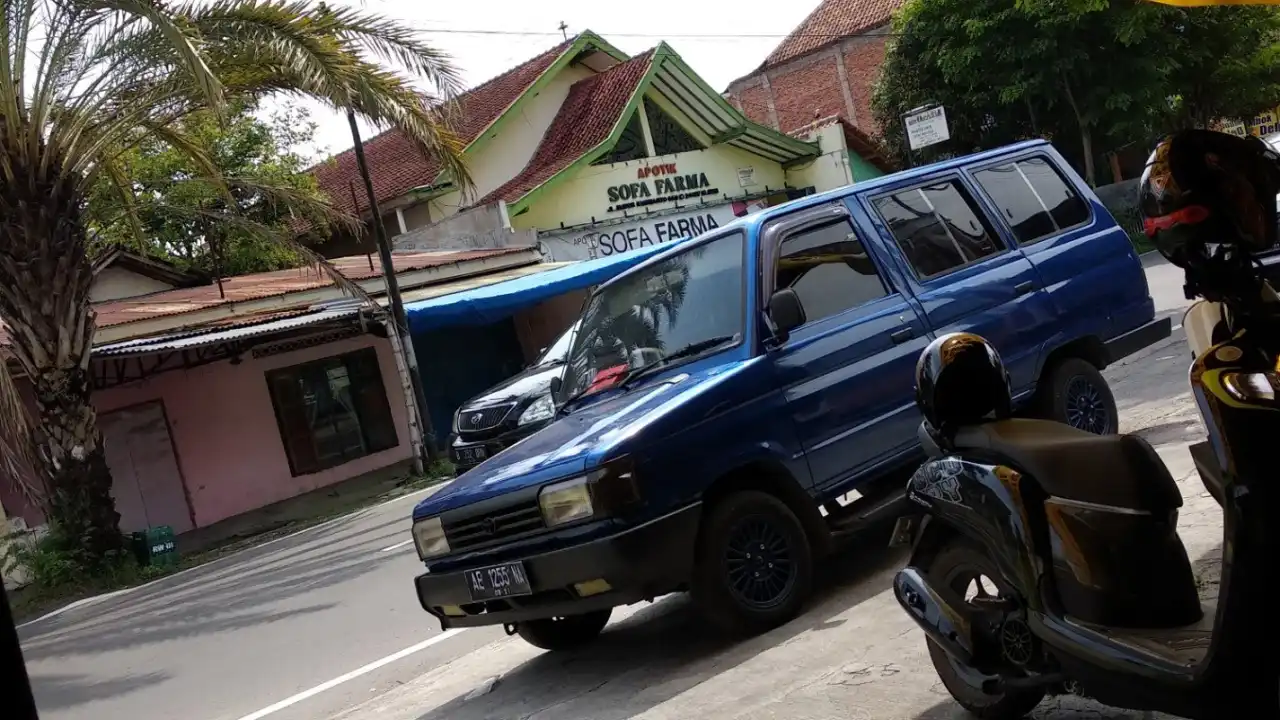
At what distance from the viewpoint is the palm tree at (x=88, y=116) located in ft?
40.2

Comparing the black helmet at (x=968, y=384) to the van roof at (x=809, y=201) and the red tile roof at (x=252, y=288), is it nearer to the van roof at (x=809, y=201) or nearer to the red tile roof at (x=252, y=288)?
the van roof at (x=809, y=201)

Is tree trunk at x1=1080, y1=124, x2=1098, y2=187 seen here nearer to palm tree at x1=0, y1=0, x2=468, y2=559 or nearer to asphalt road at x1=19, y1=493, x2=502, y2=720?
palm tree at x1=0, y1=0, x2=468, y2=559

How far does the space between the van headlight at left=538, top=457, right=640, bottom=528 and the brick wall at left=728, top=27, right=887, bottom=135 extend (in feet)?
122

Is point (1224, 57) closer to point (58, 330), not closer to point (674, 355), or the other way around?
point (58, 330)

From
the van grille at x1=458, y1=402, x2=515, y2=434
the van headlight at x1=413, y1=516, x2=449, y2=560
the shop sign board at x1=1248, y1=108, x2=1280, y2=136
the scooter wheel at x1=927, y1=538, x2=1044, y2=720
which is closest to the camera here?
the scooter wheel at x1=927, y1=538, x2=1044, y2=720

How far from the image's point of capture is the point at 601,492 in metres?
4.84

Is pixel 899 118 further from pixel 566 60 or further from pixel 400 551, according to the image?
pixel 400 551

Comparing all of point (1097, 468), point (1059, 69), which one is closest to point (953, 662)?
point (1097, 468)

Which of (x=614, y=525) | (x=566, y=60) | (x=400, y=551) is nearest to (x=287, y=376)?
(x=400, y=551)

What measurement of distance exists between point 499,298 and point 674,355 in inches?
525

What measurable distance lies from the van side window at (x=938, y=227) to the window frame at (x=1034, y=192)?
0.42 feet

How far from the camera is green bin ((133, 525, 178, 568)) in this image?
546 inches

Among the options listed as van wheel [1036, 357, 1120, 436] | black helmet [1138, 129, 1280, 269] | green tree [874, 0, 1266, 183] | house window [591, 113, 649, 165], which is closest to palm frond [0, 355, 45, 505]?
van wheel [1036, 357, 1120, 436]

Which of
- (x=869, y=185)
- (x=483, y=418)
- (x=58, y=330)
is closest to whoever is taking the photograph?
(x=869, y=185)
